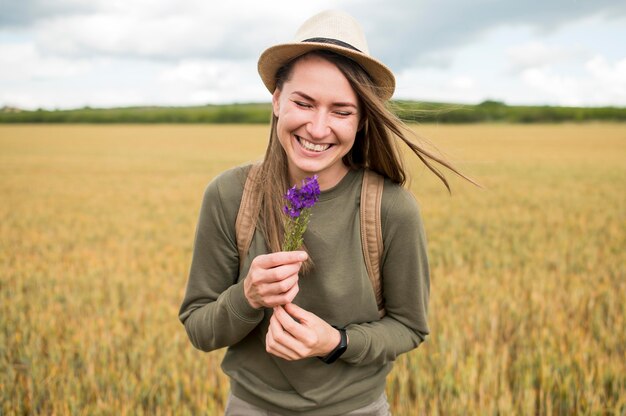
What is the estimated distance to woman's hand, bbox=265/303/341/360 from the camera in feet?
5.07

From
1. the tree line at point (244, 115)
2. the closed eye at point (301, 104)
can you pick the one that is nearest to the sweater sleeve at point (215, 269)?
the closed eye at point (301, 104)

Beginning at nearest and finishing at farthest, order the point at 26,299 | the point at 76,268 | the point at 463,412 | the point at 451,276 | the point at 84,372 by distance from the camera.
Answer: the point at 463,412
the point at 84,372
the point at 26,299
the point at 451,276
the point at 76,268

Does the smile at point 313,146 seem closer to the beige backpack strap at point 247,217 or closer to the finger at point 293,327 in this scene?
the beige backpack strap at point 247,217

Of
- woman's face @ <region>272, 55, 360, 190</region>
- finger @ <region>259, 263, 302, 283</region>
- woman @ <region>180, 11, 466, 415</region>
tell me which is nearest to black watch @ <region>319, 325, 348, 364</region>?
woman @ <region>180, 11, 466, 415</region>

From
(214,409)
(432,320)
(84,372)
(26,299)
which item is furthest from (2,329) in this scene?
(432,320)

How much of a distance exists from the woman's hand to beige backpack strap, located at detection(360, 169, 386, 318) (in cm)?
33

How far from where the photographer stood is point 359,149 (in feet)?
6.66

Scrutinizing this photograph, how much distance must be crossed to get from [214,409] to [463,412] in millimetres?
1295

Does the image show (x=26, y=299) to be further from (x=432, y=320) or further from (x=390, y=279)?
(x=390, y=279)

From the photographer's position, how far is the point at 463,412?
297cm

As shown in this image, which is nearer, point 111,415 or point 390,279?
point 390,279

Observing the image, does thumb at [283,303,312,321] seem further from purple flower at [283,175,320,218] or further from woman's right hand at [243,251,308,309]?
purple flower at [283,175,320,218]

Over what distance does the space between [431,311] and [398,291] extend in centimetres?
288

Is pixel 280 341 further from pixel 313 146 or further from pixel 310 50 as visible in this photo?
pixel 310 50
